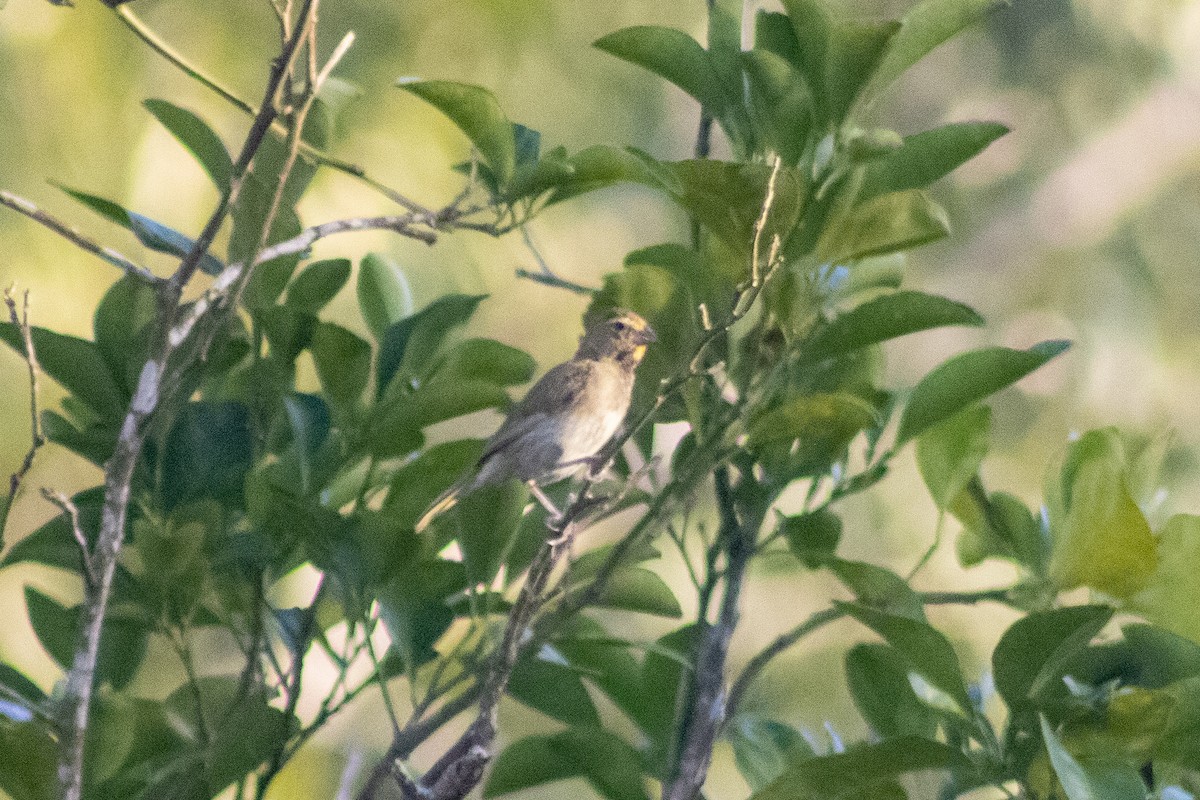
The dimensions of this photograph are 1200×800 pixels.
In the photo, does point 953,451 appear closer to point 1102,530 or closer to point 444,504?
point 1102,530

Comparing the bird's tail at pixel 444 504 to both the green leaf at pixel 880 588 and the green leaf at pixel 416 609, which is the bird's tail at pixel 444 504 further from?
the green leaf at pixel 880 588

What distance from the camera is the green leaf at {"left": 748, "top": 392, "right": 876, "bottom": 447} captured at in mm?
1006

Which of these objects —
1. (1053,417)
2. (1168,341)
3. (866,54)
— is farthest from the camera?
(1168,341)

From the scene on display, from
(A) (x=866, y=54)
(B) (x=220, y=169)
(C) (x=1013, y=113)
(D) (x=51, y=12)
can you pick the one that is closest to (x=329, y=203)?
(D) (x=51, y=12)

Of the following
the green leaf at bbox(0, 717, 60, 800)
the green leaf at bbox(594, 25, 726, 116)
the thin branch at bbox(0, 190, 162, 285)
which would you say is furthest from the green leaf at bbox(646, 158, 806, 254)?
the green leaf at bbox(0, 717, 60, 800)

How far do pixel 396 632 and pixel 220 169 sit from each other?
397 millimetres

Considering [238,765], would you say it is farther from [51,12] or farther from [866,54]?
[51,12]

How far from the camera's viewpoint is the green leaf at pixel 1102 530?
1.03 meters

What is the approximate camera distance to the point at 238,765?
3.04 ft

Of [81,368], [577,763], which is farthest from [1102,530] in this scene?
[81,368]

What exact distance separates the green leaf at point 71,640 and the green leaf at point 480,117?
457 millimetres

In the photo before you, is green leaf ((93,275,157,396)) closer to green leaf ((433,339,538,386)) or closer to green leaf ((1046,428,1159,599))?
green leaf ((433,339,538,386))

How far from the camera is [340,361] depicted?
105cm

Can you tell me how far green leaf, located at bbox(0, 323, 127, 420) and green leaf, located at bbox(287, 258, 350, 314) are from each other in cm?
15
